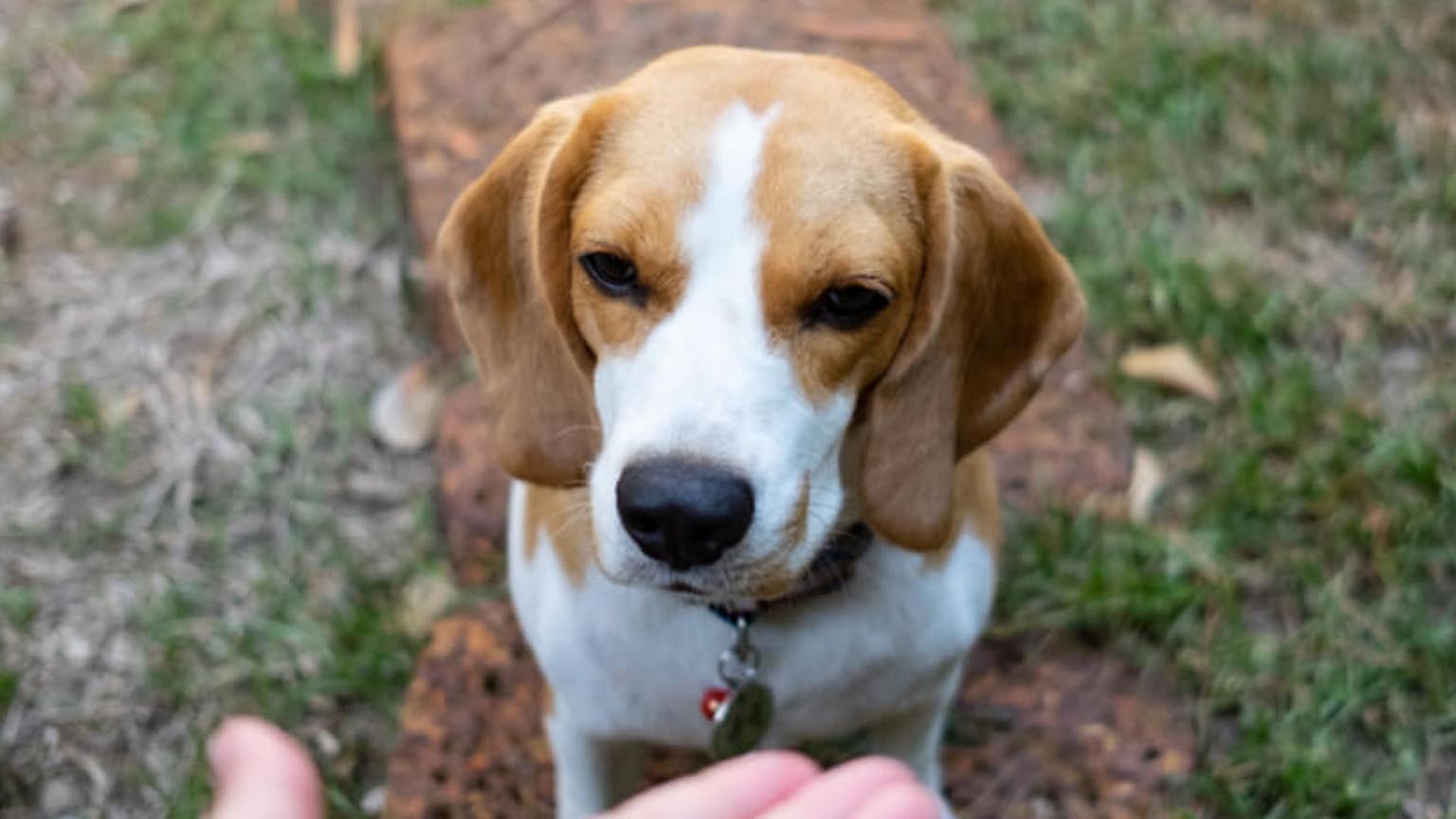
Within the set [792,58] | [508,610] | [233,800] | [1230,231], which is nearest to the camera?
[233,800]

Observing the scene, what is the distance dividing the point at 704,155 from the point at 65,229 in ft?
11.6

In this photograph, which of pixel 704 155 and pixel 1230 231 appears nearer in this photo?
pixel 704 155

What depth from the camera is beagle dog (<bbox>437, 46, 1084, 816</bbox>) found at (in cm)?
237

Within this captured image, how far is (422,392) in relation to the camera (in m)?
4.54

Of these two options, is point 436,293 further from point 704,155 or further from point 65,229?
point 704,155

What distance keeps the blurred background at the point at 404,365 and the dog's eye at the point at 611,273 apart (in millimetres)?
1706

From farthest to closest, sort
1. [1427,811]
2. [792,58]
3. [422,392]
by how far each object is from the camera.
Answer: [422,392]
[1427,811]
[792,58]

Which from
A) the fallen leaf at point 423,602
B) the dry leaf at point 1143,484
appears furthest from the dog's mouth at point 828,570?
the dry leaf at point 1143,484

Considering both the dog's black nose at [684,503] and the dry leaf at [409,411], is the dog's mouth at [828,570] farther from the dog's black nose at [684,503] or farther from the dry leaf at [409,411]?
the dry leaf at [409,411]

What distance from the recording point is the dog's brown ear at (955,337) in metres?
2.59

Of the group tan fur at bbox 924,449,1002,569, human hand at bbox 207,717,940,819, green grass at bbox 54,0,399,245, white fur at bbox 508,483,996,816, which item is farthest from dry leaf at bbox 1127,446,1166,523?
green grass at bbox 54,0,399,245

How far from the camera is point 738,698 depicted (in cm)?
281

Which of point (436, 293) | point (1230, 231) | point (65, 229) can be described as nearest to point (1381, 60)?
point (1230, 231)

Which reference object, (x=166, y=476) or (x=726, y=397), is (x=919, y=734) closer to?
(x=726, y=397)
